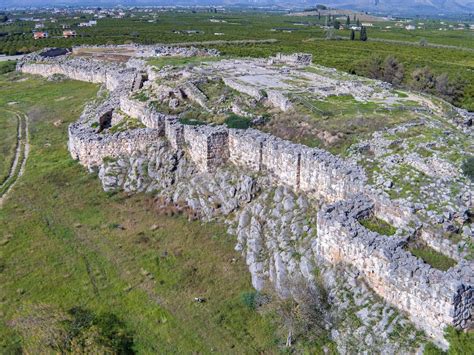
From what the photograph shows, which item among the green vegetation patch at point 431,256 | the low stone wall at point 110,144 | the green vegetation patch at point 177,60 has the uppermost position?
the green vegetation patch at point 431,256

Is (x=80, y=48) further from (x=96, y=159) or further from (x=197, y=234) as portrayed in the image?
(x=197, y=234)

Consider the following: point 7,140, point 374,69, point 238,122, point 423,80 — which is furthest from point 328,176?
point 374,69

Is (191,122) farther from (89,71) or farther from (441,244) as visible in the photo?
(89,71)

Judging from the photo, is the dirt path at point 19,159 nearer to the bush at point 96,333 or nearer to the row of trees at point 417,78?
the bush at point 96,333

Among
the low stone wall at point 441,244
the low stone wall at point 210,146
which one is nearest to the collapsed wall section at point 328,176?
the low stone wall at point 441,244

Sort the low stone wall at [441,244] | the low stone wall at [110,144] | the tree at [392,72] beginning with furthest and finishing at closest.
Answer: the tree at [392,72] < the low stone wall at [110,144] < the low stone wall at [441,244]

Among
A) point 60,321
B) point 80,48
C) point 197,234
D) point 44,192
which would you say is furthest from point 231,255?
point 80,48
